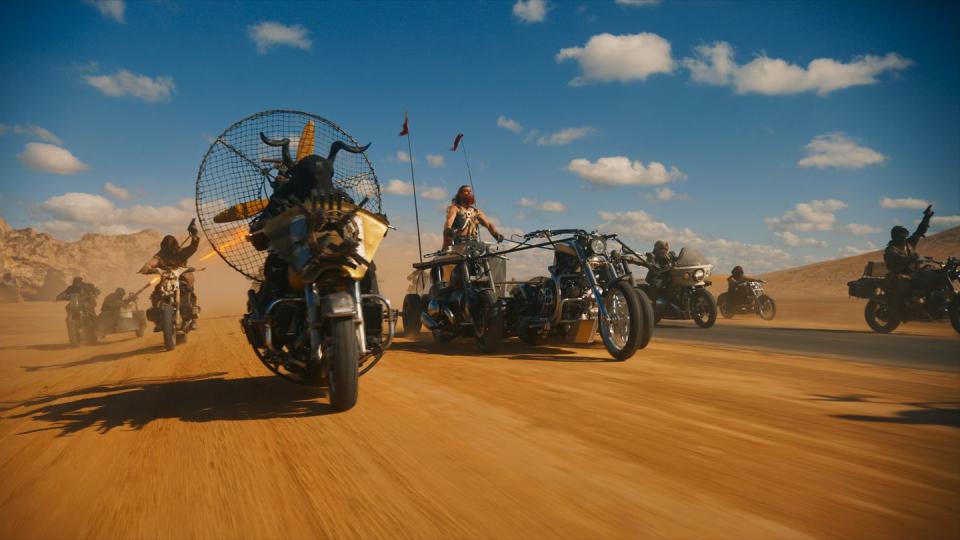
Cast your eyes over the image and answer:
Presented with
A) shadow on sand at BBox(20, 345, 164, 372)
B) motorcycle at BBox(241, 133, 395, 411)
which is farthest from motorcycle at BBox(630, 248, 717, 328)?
shadow on sand at BBox(20, 345, 164, 372)

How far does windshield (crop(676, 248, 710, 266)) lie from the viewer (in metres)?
13.5

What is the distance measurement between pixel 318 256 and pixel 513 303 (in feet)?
15.0

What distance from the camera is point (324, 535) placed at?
2.11 m

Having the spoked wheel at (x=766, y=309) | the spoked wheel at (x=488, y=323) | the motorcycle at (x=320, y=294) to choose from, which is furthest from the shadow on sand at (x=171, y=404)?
the spoked wheel at (x=766, y=309)

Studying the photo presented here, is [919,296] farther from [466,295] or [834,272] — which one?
[834,272]

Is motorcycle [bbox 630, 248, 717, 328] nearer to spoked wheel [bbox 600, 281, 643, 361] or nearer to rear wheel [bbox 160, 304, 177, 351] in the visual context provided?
spoked wheel [bbox 600, 281, 643, 361]

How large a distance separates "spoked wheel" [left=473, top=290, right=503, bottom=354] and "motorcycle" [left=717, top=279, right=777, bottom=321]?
40.3ft

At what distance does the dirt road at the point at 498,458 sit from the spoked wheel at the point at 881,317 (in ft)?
25.3

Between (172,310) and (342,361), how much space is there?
8.20m

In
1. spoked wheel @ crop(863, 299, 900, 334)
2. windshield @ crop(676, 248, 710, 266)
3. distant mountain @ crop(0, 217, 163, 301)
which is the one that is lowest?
spoked wheel @ crop(863, 299, 900, 334)

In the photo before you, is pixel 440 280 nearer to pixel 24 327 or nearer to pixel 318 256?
pixel 318 256

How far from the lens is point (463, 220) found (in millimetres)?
9016

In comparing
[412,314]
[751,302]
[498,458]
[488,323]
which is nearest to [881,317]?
[751,302]

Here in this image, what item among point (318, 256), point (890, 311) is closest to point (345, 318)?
point (318, 256)
